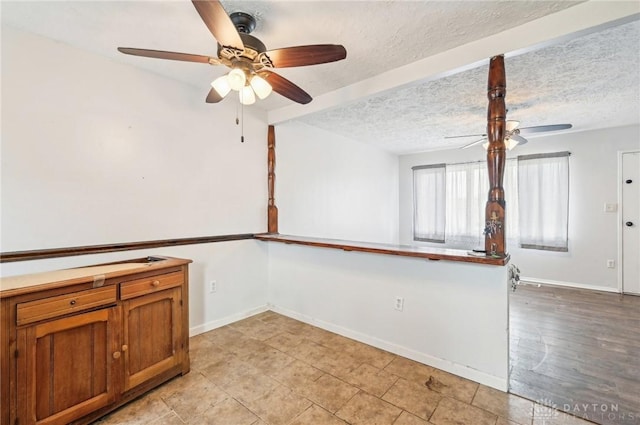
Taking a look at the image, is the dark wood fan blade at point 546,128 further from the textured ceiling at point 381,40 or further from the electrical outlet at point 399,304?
the electrical outlet at point 399,304

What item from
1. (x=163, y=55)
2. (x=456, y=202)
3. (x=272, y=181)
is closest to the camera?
(x=163, y=55)

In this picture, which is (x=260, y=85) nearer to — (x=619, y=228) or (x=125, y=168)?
(x=125, y=168)

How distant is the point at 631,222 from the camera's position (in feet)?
13.3

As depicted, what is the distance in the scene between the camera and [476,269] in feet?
6.71

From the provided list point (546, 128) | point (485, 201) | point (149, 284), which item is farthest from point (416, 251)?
point (485, 201)

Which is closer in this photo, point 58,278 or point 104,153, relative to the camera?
point 58,278

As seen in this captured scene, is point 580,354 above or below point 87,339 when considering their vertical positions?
below

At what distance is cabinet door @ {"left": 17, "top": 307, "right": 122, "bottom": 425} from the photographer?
141 cm

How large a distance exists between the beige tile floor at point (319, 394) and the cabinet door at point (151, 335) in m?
0.18

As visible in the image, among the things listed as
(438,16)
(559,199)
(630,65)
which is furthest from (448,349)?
(559,199)

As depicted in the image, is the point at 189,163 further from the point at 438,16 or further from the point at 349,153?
the point at 349,153

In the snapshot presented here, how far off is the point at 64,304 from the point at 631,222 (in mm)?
6473

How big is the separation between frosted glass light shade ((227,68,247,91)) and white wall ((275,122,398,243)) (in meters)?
1.91

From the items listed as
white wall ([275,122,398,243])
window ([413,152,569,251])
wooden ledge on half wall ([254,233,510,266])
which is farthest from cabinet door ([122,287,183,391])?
window ([413,152,569,251])
